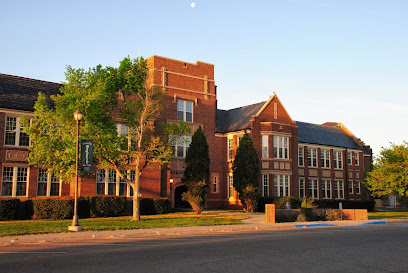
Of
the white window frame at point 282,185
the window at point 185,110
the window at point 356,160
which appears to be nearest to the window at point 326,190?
the window at point 356,160

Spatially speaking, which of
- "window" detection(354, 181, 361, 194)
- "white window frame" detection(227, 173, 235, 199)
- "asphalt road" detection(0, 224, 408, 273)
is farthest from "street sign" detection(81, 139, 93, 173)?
"window" detection(354, 181, 361, 194)

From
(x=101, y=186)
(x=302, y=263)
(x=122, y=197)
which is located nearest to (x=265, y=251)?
(x=302, y=263)

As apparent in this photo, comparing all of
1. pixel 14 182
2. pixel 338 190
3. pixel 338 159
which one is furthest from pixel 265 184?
pixel 14 182

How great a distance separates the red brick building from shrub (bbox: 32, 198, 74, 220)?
7.18 ft

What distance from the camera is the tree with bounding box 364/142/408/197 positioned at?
135 feet

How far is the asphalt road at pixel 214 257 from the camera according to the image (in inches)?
370

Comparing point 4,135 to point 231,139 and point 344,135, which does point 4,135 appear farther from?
point 344,135

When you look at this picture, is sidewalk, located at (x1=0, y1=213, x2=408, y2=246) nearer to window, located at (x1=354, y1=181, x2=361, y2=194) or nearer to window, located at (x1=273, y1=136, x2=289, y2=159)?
A: window, located at (x1=273, y1=136, x2=289, y2=159)

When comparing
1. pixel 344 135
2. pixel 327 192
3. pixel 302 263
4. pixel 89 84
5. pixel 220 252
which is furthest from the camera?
pixel 344 135

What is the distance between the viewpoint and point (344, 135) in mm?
55469

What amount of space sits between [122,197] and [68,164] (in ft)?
23.5

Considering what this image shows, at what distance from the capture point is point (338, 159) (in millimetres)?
51062

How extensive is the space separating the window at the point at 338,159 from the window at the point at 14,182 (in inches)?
1413

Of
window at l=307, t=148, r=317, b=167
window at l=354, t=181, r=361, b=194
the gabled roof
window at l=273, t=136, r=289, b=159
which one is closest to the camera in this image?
window at l=273, t=136, r=289, b=159
